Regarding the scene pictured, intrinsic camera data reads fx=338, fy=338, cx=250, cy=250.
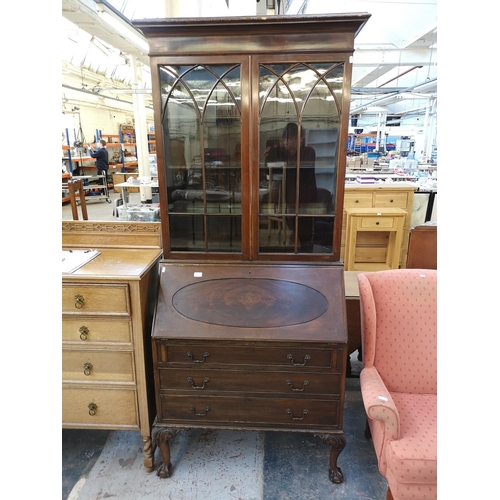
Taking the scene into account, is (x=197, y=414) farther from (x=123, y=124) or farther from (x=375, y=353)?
(x=123, y=124)

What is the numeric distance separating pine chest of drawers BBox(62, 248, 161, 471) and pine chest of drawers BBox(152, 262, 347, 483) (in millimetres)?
89

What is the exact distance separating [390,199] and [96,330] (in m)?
3.24

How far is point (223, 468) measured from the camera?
1720mm

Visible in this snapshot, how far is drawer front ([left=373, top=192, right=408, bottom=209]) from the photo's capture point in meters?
3.69

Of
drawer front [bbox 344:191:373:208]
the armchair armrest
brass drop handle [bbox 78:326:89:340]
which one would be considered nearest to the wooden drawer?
drawer front [bbox 344:191:373:208]

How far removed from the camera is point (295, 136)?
5.40 ft

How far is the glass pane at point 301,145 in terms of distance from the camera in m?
1.54

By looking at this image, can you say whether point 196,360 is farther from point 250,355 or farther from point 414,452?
point 414,452

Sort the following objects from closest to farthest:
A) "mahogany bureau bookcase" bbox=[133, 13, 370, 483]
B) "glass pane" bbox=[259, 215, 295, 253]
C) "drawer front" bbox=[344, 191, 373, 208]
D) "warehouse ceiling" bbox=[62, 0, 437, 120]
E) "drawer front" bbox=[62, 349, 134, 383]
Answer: "mahogany bureau bookcase" bbox=[133, 13, 370, 483] < "drawer front" bbox=[62, 349, 134, 383] < "glass pane" bbox=[259, 215, 295, 253] < "warehouse ceiling" bbox=[62, 0, 437, 120] < "drawer front" bbox=[344, 191, 373, 208]

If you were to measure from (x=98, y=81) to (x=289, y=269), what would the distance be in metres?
10.4

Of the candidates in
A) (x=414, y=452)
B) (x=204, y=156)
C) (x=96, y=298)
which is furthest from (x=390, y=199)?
(x=96, y=298)

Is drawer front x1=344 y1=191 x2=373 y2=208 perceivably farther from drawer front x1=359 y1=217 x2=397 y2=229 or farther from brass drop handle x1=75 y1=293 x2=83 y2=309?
brass drop handle x1=75 y1=293 x2=83 y2=309
